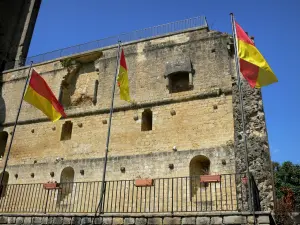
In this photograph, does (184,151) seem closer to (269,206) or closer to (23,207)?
(269,206)

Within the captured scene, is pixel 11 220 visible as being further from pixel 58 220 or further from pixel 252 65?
pixel 252 65

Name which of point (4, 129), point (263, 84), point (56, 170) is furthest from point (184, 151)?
point (4, 129)

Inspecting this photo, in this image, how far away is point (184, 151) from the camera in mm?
11867

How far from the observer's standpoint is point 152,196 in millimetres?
11445

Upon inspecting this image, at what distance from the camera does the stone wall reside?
22.8 feet

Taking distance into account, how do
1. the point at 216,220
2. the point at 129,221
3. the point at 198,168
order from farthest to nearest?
the point at 198,168 → the point at 129,221 → the point at 216,220

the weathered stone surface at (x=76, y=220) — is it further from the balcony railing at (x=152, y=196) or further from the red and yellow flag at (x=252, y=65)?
the red and yellow flag at (x=252, y=65)

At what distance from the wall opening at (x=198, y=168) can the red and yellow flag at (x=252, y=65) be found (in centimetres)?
416

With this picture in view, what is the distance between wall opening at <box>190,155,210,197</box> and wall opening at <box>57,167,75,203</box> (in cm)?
490

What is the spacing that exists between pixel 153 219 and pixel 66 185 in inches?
273

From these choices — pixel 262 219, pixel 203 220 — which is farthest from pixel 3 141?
pixel 262 219

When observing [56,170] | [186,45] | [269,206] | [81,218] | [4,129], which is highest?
[186,45]

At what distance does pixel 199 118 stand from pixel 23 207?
728 centimetres

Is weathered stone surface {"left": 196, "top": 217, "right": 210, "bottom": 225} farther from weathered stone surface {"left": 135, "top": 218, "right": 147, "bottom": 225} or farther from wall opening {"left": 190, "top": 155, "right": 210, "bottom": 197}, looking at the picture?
wall opening {"left": 190, "top": 155, "right": 210, "bottom": 197}
